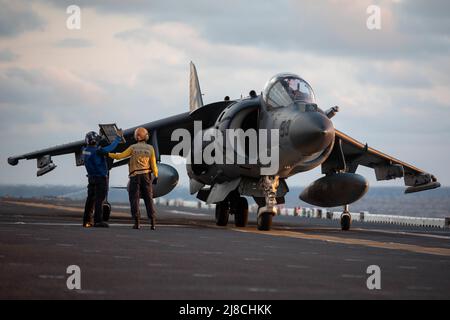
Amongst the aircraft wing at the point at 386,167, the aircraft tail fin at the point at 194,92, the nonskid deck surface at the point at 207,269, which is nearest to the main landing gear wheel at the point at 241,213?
the aircraft wing at the point at 386,167

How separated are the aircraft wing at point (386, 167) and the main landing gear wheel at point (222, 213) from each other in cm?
415

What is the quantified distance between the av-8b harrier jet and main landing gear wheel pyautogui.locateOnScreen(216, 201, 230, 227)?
1.1 inches

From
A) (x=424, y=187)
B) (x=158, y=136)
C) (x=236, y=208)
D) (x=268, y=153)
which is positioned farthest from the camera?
(x=158, y=136)

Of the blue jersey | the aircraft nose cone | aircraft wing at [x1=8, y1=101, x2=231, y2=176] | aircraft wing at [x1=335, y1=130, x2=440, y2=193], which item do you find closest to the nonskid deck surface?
the blue jersey

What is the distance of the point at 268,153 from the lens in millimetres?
20156

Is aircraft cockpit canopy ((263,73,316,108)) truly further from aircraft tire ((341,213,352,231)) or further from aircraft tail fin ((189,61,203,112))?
aircraft tail fin ((189,61,203,112))

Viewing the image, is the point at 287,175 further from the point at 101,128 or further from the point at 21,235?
the point at 21,235

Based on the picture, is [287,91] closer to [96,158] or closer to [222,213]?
[96,158]

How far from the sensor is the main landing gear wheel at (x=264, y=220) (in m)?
20.1

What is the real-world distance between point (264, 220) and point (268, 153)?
158cm

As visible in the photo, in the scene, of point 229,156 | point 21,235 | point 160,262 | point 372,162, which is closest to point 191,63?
point 372,162

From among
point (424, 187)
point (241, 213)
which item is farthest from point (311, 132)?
point (424, 187)

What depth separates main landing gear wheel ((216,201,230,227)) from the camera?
23891 millimetres
